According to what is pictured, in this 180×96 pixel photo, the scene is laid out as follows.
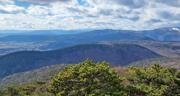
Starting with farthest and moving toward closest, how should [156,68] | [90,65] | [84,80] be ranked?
[156,68], [90,65], [84,80]

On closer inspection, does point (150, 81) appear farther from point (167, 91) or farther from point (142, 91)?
point (142, 91)

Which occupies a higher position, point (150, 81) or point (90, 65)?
point (90, 65)

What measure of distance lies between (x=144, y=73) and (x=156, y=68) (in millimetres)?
9705

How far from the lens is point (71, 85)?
271 feet

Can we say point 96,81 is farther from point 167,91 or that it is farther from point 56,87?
point 167,91

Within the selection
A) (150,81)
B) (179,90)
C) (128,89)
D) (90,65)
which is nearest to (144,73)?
(150,81)

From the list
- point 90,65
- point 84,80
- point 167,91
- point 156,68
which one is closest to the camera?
point 84,80

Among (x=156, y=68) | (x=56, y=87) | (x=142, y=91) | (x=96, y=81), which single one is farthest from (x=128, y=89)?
(x=156, y=68)

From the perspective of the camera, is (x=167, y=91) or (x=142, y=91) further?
(x=167, y=91)

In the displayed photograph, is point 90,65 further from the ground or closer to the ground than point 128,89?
further from the ground

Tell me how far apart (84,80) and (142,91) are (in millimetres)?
15987

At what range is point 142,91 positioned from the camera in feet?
287

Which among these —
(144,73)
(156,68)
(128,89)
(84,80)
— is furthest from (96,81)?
(156,68)

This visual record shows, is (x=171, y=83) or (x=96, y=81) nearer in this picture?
(x=96, y=81)
